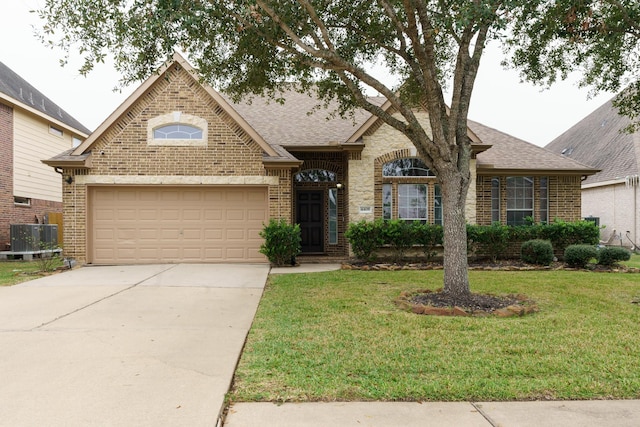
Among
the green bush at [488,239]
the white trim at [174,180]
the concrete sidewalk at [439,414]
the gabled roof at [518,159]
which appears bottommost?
the concrete sidewalk at [439,414]

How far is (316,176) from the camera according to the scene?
48.3 ft

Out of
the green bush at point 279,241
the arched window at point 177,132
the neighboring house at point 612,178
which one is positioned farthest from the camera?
the neighboring house at point 612,178

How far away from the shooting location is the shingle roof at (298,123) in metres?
14.3

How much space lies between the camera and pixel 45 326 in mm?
5871

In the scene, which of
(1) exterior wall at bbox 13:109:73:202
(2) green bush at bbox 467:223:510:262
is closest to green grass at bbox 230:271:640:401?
(2) green bush at bbox 467:223:510:262

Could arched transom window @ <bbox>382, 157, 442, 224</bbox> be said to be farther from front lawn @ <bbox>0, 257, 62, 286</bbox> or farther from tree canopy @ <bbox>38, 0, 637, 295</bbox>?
front lawn @ <bbox>0, 257, 62, 286</bbox>

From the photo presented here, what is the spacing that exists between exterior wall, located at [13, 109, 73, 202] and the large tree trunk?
17.4 m

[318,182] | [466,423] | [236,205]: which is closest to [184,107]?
[236,205]

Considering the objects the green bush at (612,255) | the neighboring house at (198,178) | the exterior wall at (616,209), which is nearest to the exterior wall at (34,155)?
the neighboring house at (198,178)

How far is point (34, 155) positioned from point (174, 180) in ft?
32.8

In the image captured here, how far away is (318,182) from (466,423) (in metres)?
11.9

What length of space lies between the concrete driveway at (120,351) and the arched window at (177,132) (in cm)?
A: 512

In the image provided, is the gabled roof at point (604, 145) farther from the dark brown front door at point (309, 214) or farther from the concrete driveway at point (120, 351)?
the concrete driveway at point (120, 351)

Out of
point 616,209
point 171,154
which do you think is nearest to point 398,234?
point 171,154
